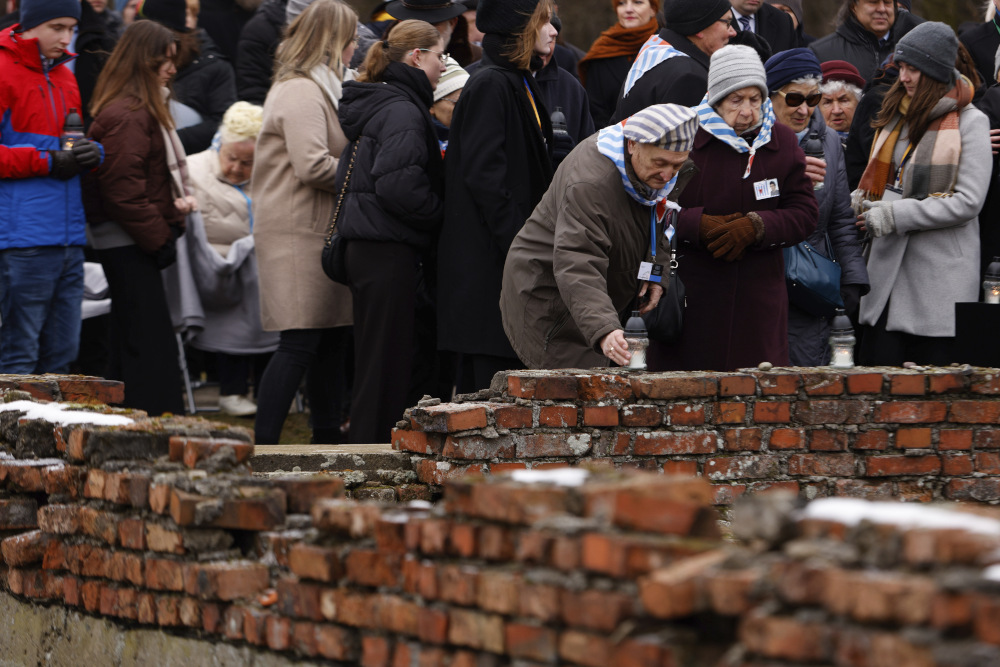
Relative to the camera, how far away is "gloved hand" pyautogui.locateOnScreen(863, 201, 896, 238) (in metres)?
6.45

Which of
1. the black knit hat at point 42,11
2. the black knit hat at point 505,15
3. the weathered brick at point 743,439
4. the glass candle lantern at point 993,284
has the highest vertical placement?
the black knit hat at point 42,11

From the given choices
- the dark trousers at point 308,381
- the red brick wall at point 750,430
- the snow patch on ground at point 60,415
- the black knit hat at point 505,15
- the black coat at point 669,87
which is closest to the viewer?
A: the snow patch on ground at point 60,415

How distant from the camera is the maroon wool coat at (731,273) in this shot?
5.41m

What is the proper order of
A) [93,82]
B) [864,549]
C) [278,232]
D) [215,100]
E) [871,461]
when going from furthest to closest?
[215,100] < [93,82] < [278,232] < [871,461] < [864,549]

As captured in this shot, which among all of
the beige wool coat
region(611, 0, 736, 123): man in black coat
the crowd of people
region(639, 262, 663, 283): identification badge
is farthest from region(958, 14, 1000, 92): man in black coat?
the beige wool coat

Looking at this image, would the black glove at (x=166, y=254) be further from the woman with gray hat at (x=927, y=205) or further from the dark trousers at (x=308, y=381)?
the woman with gray hat at (x=927, y=205)

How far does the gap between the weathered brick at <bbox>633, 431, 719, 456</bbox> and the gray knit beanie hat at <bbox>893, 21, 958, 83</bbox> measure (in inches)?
103

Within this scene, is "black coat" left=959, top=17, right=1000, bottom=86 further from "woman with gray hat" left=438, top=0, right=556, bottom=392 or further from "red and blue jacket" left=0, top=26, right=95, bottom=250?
"red and blue jacket" left=0, top=26, right=95, bottom=250

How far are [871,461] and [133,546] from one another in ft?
9.48

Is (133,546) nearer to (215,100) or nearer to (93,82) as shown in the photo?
(93,82)

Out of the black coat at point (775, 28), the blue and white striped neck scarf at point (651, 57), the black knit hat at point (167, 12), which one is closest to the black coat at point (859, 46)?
the black coat at point (775, 28)

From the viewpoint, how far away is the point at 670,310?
Result: 206 inches

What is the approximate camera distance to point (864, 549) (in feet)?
7.00

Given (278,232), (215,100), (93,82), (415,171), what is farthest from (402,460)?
(215,100)
